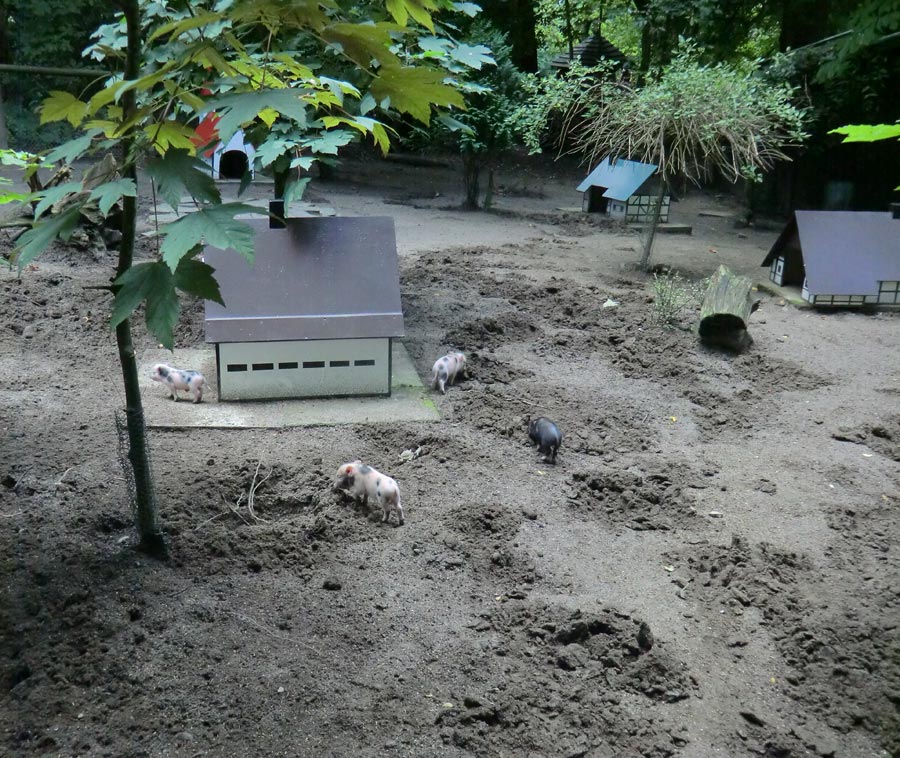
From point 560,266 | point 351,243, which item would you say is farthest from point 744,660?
point 560,266

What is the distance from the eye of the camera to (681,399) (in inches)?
A: 281

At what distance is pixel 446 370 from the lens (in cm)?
677

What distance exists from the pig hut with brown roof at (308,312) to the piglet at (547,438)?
1264mm

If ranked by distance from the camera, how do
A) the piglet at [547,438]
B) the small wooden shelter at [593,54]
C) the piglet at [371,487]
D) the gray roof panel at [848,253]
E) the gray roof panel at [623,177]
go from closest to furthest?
the piglet at [371,487], the piglet at [547,438], the gray roof panel at [848,253], the gray roof panel at [623,177], the small wooden shelter at [593,54]

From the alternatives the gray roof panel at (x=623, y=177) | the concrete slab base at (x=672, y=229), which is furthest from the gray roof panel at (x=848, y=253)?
the concrete slab base at (x=672, y=229)

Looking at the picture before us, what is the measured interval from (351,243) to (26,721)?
13.9ft

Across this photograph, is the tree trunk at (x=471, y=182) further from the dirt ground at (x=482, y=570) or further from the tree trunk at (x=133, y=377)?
the tree trunk at (x=133, y=377)

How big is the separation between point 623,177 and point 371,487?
960 centimetres

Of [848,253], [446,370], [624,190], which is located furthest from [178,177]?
[624,190]

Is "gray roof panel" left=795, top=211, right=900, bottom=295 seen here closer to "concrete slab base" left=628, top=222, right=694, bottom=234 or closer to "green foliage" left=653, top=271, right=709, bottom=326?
"green foliage" left=653, top=271, right=709, bottom=326

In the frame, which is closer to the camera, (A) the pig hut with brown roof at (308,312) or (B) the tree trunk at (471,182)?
(A) the pig hut with brown roof at (308,312)

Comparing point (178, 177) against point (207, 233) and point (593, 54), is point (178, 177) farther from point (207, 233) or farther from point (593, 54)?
point (593, 54)

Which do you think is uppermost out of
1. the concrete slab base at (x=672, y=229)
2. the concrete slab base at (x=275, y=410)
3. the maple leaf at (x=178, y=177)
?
the maple leaf at (x=178, y=177)

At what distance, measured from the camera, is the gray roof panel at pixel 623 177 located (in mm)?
12781
